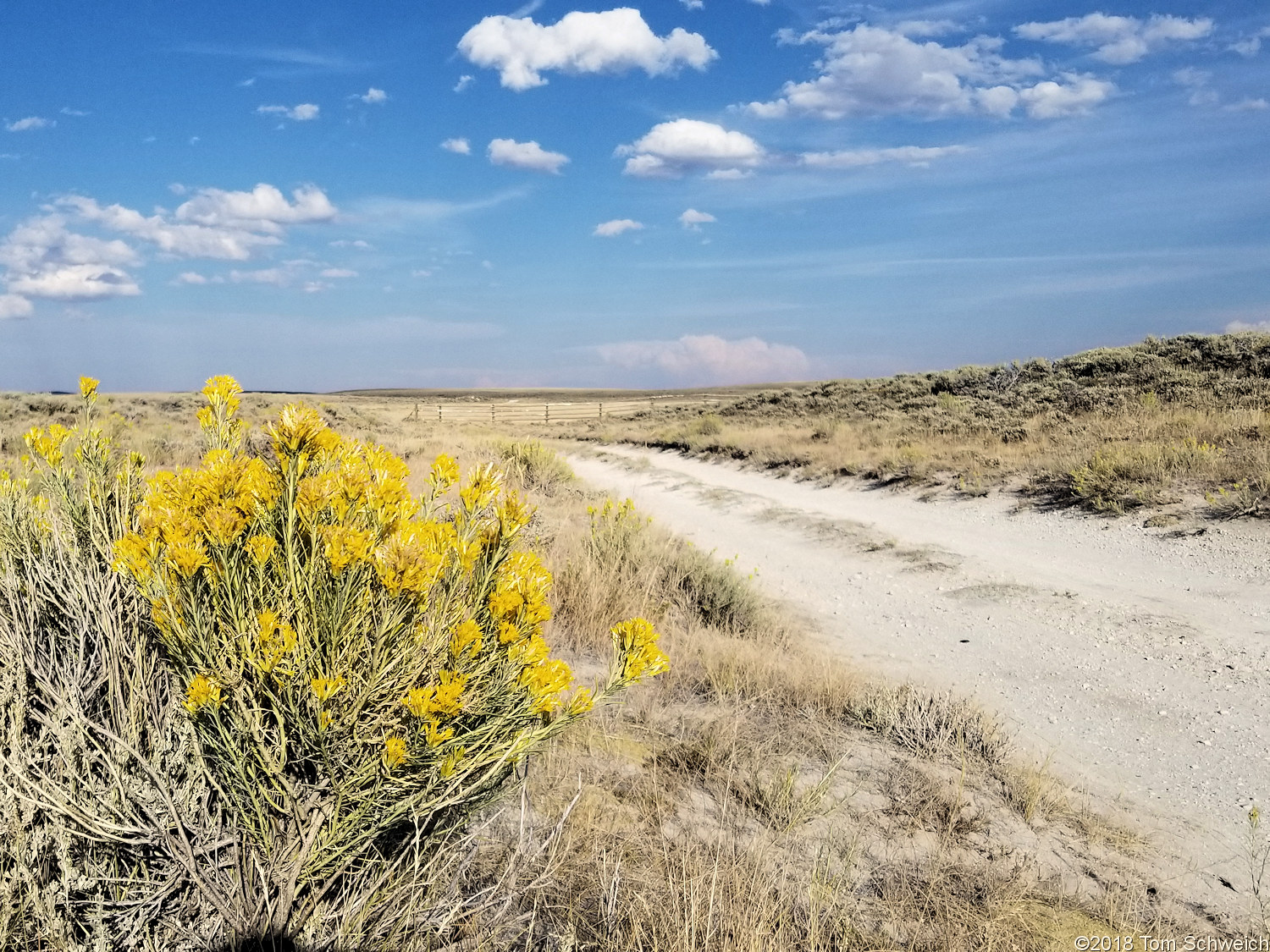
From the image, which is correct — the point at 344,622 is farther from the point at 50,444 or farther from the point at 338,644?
→ the point at 50,444

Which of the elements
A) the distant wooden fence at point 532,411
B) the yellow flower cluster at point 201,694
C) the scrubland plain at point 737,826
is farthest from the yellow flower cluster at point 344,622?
the distant wooden fence at point 532,411

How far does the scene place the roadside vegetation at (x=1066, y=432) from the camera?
382 inches

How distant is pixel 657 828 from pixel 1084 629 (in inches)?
196

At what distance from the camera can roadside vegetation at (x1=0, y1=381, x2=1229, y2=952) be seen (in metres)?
2.04

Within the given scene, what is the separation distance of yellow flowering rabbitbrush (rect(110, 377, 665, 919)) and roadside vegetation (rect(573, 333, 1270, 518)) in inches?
369

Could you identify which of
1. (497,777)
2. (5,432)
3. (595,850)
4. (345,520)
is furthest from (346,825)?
(5,432)

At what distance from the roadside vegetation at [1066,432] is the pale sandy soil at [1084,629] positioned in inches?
29.2

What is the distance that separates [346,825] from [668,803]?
158cm

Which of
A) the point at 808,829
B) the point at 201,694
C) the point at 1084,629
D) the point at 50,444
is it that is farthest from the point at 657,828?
the point at 1084,629

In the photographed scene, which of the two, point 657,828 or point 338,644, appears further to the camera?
point 657,828

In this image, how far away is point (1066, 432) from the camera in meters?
13.5

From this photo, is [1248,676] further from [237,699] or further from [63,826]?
[63,826]

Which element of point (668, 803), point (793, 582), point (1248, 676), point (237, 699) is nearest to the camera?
point (237, 699)

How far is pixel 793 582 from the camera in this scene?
8617mm
